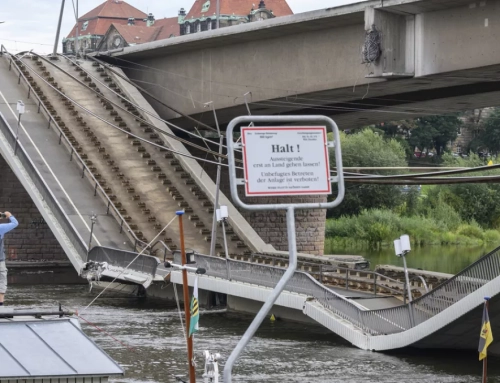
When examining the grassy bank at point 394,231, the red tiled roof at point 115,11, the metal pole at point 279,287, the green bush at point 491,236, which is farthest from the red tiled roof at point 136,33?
the metal pole at point 279,287

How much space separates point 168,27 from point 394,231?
4361 inches

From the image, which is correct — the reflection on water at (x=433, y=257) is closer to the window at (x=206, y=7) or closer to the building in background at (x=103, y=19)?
the window at (x=206, y=7)

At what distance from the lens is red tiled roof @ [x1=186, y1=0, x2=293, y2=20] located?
15812 cm

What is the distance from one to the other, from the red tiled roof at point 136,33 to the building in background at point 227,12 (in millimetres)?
5194

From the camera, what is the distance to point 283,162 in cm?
973

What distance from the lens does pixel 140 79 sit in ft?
156

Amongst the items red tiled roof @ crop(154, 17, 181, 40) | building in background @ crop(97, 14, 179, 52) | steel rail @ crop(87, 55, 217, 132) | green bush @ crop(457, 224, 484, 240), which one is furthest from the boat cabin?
red tiled roof @ crop(154, 17, 181, 40)

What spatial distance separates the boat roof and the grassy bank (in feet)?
176

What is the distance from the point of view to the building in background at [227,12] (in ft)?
509

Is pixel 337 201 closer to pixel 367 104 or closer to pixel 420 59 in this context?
pixel 420 59

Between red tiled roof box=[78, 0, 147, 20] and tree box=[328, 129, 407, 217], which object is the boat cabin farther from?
red tiled roof box=[78, 0, 147, 20]

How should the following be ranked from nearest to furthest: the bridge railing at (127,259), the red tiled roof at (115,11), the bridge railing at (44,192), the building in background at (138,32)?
the bridge railing at (127,259) → the bridge railing at (44,192) → the building in background at (138,32) → the red tiled roof at (115,11)

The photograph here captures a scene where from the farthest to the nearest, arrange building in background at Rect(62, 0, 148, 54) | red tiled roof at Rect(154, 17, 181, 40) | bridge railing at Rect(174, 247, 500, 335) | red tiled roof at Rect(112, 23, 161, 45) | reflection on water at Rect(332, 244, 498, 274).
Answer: building in background at Rect(62, 0, 148, 54) → red tiled roof at Rect(154, 17, 181, 40) → red tiled roof at Rect(112, 23, 161, 45) → reflection on water at Rect(332, 244, 498, 274) → bridge railing at Rect(174, 247, 500, 335)

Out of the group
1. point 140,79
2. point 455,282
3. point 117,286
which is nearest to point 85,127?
point 140,79
